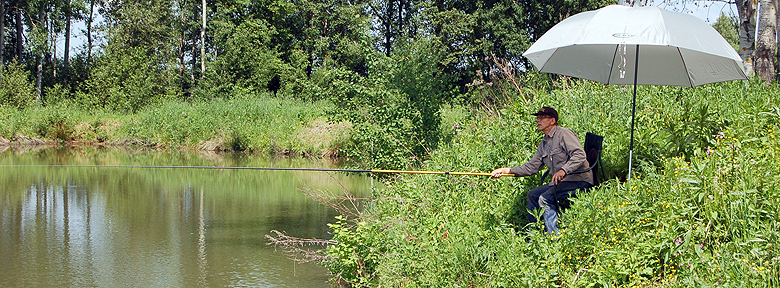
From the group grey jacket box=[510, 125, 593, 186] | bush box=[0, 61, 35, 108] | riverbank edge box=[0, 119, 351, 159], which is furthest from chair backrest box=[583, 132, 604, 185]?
bush box=[0, 61, 35, 108]

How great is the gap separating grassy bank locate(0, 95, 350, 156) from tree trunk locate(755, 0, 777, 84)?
1552cm

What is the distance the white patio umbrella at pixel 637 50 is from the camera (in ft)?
15.6

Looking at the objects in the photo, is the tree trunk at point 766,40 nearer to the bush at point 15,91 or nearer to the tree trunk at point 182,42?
the bush at point 15,91

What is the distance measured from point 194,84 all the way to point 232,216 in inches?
1106

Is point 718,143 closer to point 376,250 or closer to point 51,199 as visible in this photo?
point 376,250

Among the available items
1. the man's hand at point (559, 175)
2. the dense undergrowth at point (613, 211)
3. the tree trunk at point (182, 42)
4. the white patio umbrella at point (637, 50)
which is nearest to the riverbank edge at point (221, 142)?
the tree trunk at point (182, 42)

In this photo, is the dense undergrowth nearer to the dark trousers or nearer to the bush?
the dark trousers

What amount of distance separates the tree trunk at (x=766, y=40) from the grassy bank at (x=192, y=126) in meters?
15.5

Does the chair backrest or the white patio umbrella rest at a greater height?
the white patio umbrella

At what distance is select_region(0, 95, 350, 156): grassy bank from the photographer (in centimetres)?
2389

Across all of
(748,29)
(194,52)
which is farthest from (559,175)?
(194,52)

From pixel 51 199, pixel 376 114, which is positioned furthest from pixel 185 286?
pixel 51 199

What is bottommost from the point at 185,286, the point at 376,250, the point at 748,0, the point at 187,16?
the point at 185,286

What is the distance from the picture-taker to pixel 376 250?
6727mm
